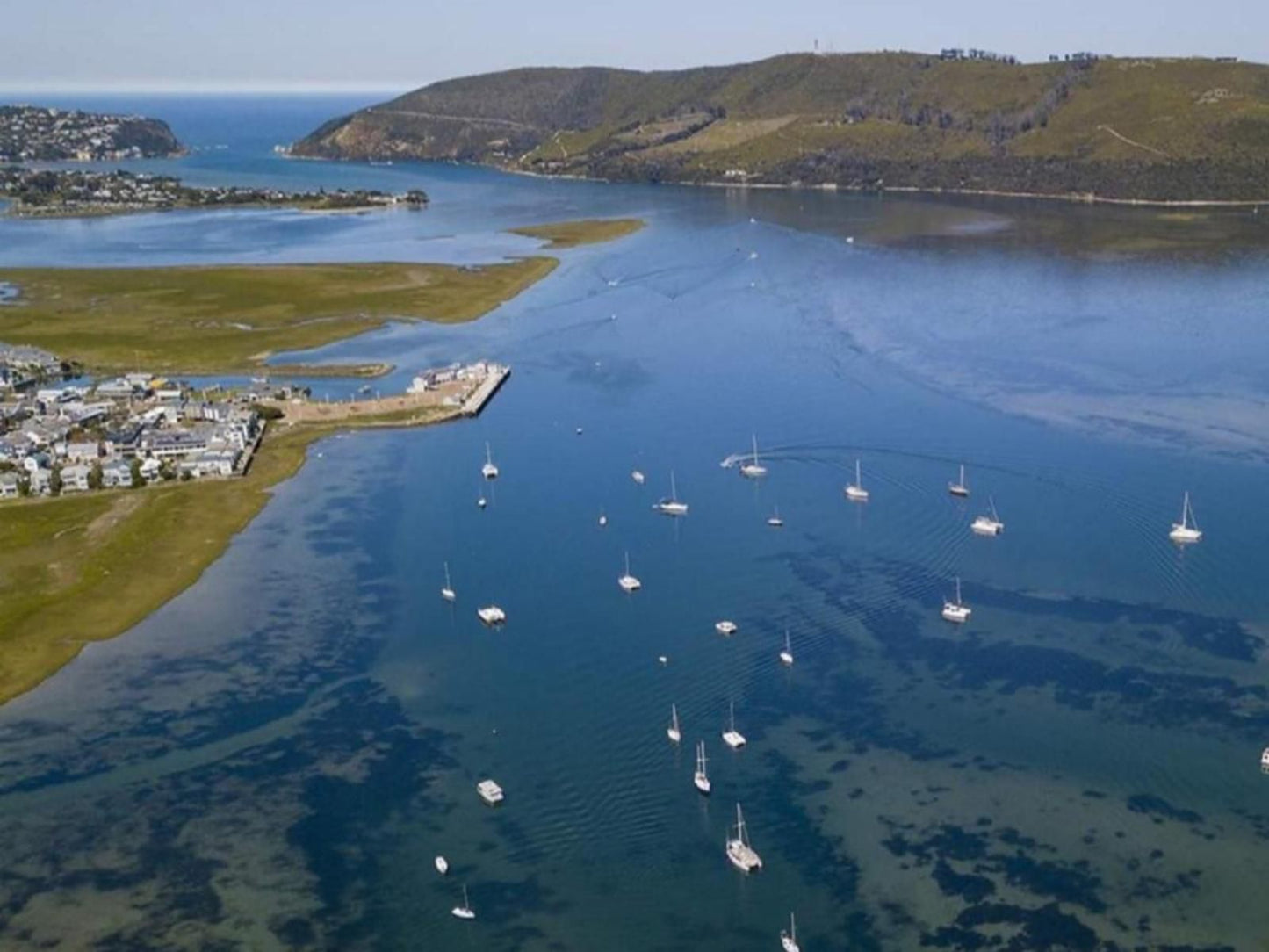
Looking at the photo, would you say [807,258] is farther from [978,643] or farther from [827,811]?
[827,811]

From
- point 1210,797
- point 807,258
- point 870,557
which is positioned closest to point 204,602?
point 870,557

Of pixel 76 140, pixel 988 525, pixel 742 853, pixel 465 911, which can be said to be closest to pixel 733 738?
pixel 742 853

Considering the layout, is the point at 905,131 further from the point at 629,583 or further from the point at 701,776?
the point at 701,776

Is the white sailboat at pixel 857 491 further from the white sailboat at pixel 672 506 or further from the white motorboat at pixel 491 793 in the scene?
the white motorboat at pixel 491 793

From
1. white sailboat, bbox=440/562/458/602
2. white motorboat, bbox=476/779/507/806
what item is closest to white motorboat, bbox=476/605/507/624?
white sailboat, bbox=440/562/458/602

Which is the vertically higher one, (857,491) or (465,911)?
(857,491)

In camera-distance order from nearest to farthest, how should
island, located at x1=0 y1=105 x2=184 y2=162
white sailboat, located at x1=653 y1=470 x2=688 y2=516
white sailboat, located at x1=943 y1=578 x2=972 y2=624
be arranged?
white sailboat, located at x1=943 y1=578 x2=972 y2=624, white sailboat, located at x1=653 y1=470 x2=688 y2=516, island, located at x1=0 y1=105 x2=184 y2=162

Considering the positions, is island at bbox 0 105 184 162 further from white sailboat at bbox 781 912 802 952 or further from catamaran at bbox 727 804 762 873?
white sailboat at bbox 781 912 802 952
